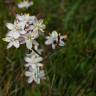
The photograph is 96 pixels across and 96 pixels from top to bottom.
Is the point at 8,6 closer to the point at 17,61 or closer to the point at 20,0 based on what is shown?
the point at 20,0

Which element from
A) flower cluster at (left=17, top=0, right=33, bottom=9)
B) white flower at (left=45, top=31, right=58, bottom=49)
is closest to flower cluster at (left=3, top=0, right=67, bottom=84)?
white flower at (left=45, top=31, right=58, bottom=49)

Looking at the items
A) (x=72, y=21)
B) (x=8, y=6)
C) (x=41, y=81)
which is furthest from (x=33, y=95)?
(x=8, y=6)

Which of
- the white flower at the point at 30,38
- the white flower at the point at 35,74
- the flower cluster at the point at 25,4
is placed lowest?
the white flower at the point at 35,74

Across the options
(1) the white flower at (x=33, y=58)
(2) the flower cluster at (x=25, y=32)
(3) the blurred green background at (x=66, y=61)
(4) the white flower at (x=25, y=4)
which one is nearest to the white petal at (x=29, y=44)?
(2) the flower cluster at (x=25, y=32)

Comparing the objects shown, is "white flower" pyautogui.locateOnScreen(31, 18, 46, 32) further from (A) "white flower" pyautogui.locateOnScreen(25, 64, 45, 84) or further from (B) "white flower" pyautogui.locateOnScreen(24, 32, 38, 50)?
(A) "white flower" pyautogui.locateOnScreen(25, 64, 45, 84)

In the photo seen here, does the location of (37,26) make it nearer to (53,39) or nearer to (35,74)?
(53,39)

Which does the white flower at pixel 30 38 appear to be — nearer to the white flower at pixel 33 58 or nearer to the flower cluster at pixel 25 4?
the white flower at pixel 33 58

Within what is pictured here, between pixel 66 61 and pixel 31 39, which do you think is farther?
pixel 66 61

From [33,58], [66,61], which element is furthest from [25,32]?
[66,61]

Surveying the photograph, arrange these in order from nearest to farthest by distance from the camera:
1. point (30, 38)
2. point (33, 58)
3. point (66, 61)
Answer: point (30, 38) < point (33, 58) < point (66, 61)
